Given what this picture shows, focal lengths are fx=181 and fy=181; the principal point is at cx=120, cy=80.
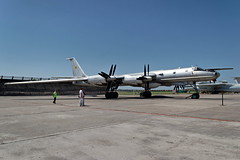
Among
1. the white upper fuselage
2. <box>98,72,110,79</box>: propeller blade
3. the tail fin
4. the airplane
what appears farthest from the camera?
the airplane

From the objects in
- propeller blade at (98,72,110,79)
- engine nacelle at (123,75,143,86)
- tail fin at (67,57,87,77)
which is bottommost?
engine nacelle at (123,75,143,86)

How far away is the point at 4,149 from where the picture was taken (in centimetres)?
385

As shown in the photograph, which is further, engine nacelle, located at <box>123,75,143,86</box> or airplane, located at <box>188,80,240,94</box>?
airplane, located at <box>188,80,240,94</box>

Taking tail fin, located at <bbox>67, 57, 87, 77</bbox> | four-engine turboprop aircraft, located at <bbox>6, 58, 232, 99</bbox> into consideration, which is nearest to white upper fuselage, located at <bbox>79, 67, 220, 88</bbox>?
four-engine turboprop aircraft, located at <bbox>6, 58, 232, 99</bbox>

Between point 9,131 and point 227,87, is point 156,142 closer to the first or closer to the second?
point 9,131

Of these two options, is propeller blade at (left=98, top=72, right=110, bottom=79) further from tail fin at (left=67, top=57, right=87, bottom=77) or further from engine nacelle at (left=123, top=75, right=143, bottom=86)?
tail fin at (left=67, top=57, right=87, bottom=77)

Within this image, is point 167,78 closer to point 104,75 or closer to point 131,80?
point 131,80

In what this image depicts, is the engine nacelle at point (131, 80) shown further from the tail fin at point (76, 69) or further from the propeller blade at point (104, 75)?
the tail fin at point (76, 69)

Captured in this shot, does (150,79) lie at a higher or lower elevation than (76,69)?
lower

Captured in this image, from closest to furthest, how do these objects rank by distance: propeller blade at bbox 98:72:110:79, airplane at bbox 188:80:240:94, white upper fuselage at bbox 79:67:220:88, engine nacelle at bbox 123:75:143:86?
white upper fuselage at bbox 79:67:220:88
propeller blade at bbox 98:72:110:79
engine nacelle at bbox 123:75:143:86
airplane at bbox 188:80:240:94

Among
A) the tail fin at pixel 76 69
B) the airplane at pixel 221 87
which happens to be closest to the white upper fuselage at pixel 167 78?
the tail fin at pixel 76 69

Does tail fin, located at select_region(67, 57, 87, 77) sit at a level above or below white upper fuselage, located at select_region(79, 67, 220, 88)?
above

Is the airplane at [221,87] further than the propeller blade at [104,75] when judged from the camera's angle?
Yes

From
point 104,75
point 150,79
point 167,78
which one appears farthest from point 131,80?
point 167,78
